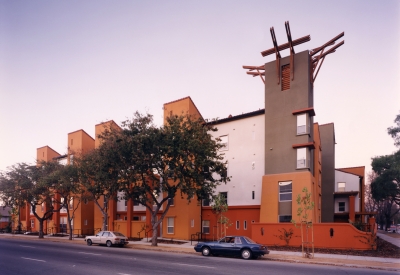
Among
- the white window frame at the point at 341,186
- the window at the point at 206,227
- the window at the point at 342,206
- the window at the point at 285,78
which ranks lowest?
the window at the point at 206,227

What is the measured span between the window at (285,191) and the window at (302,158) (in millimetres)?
1849

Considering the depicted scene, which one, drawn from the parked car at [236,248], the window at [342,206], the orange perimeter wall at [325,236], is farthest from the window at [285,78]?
the window at [342,206]

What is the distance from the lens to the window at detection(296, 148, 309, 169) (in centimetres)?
2966

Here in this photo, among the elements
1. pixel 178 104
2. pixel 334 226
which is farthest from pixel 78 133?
pixel 334 226

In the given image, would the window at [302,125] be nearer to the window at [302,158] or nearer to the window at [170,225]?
the window at [302,158]

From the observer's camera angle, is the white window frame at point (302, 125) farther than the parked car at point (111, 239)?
Yes

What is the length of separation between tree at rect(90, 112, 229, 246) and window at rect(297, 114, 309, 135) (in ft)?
26.0

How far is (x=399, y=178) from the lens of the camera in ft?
153

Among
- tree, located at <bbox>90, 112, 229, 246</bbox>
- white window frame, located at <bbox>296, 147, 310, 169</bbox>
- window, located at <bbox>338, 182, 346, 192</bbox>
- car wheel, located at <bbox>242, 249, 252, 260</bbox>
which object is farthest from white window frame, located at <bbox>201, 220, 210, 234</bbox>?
window, located at <bbox>338, 182, 346, 192</bbox>

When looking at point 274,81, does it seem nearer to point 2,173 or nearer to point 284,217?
point 284,217

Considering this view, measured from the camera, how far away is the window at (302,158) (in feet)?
97.3

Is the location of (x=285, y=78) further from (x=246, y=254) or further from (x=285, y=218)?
(x=246, y=254)

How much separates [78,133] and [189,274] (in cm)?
3724

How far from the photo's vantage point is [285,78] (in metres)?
31.7
